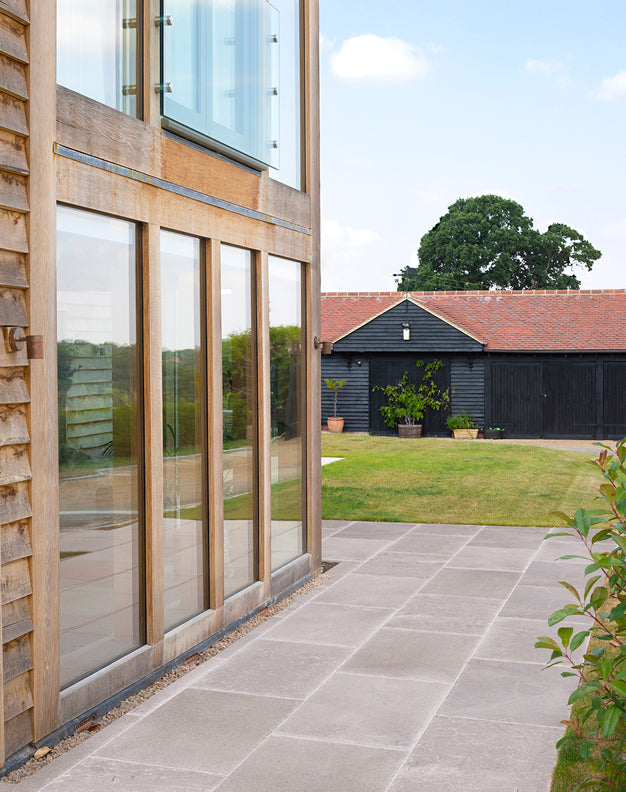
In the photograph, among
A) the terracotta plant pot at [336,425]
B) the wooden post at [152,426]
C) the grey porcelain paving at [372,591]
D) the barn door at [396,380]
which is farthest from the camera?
the terracotta plant pot at [336,425]

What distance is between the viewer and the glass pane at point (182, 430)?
548cm

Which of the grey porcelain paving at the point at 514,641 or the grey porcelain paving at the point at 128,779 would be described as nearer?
the grey porcelain paving at the point at 128,779

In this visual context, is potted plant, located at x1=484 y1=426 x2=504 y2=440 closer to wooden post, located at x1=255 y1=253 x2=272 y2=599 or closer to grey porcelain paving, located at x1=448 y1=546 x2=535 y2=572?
grey porcelain paving, located at x1=448 y1=546 x2=535 y2=572

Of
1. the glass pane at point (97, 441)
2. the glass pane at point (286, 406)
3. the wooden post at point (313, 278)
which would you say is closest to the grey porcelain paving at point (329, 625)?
the glass pane at point (286, 406)

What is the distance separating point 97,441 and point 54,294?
84cm

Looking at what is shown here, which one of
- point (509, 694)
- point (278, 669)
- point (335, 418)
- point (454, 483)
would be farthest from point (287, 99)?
point (335, 418)

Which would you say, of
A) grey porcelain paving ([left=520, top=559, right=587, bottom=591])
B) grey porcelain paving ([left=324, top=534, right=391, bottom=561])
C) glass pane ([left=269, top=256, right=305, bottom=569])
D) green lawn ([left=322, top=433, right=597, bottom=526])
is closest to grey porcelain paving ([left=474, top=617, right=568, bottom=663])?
grey porcelain paving ([left=520, top=559, right=587, bottom=591])

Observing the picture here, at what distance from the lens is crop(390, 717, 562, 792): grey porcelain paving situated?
400 centimetres

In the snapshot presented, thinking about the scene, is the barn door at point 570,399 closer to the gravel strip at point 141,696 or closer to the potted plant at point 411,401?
the potted plant at point 411,401

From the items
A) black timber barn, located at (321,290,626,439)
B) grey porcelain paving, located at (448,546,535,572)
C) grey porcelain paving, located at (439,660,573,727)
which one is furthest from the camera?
black timber barn, located at (321,290,626,439)

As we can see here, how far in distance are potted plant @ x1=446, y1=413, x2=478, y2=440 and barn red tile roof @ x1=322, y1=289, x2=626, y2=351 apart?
1937 mm

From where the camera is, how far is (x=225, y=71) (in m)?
6.13

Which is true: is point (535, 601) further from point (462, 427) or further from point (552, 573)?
point (462, 427)

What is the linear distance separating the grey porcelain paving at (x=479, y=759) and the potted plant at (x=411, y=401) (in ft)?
65.0
